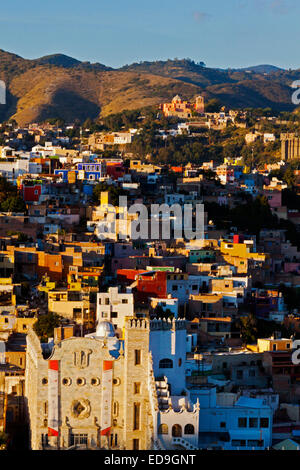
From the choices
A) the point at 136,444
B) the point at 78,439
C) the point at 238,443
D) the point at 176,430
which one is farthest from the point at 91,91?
the point at 176,430

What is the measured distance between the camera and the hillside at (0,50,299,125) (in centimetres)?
11006

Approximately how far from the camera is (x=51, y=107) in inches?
4296

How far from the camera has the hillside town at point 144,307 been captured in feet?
71.6

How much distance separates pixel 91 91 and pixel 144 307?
94460mm

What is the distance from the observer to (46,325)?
91.9ft

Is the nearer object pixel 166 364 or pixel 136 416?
pixel 136 416

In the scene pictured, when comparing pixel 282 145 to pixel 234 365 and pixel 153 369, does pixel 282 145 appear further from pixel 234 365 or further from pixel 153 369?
pixel 153 369

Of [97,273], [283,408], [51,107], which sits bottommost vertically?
[283,408]

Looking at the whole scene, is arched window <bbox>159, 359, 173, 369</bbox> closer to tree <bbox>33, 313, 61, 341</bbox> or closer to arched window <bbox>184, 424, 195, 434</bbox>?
arched window <bbox>184, 424, 195, 434</bbox>

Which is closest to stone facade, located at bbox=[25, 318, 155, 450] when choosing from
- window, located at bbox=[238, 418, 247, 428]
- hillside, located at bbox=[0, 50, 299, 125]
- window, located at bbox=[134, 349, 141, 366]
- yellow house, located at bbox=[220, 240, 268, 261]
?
window, located at bbox=[134, 349, 141, 366]

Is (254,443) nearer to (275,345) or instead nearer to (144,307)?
(275,345)

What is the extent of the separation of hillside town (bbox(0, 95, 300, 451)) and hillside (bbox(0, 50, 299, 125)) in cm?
5027
